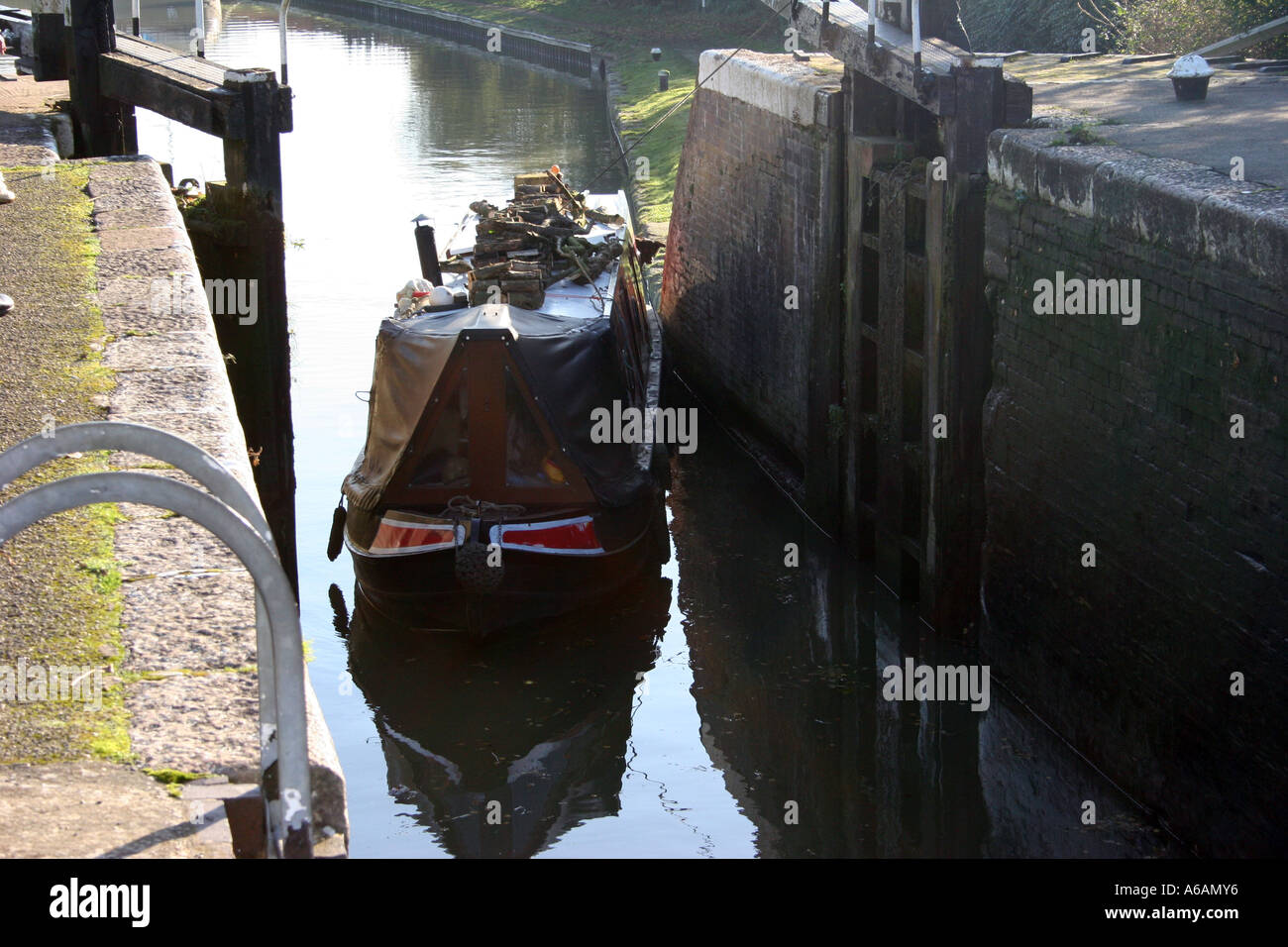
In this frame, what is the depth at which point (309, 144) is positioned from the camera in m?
26.8

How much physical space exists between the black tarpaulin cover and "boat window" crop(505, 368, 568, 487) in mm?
119

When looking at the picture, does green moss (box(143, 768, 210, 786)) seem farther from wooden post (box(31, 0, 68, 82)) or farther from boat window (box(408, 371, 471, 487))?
wooden post (box(31, 0, 68, 82))

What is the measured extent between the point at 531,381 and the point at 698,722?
8.18ft

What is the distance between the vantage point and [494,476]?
9.66 m

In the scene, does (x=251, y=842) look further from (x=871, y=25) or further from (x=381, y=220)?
(x=381, y=220)

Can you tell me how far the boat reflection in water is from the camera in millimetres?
7973

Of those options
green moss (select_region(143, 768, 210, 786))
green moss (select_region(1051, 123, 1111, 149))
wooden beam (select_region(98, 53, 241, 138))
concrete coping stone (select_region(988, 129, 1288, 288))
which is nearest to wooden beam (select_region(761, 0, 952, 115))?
concrete coping stone (select_region(988, 129, 1288, 288))

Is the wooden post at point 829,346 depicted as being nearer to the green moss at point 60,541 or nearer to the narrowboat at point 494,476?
the narrowboat at point 494,476

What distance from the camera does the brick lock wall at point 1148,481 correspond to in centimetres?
606

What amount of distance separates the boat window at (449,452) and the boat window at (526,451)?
0.29m

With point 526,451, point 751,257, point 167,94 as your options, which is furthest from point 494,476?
point 751,257
